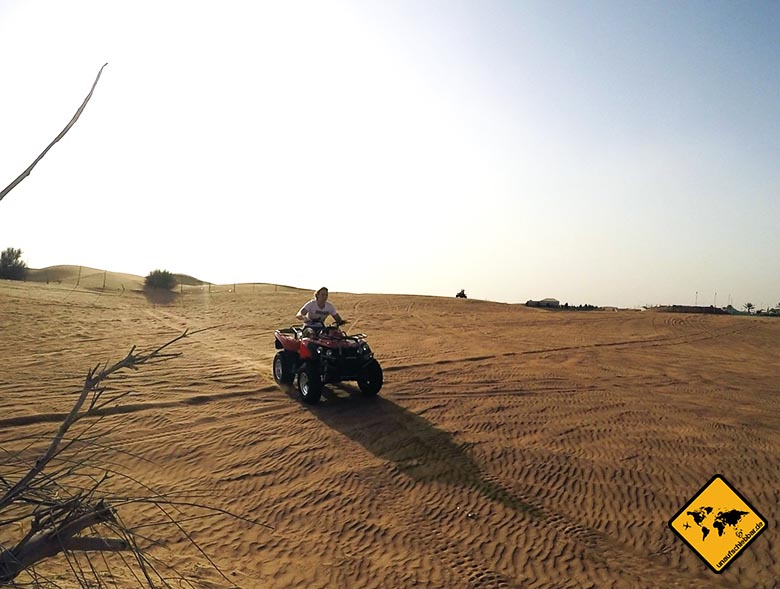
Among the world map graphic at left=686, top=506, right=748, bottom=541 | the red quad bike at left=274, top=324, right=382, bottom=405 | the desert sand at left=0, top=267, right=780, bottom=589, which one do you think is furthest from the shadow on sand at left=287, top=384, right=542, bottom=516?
the world map graphic at left=686, top=506, right=748, bottom=541

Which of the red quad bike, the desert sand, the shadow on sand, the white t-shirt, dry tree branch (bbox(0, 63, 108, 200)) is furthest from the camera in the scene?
the white t-shirt

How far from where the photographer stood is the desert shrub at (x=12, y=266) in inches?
1303

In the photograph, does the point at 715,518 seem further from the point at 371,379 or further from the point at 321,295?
the point at 321,295

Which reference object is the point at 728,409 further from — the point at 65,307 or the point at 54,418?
the point at 65,307

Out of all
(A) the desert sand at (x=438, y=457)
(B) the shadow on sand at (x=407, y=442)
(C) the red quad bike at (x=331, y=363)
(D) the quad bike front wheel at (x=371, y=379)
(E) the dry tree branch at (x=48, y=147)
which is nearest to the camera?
(E) the dry tree branch at (x=48, y=147)

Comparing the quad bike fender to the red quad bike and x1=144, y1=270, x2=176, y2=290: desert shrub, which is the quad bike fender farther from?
x1=144, y1=270, x2=176, y2=290: desert shrub

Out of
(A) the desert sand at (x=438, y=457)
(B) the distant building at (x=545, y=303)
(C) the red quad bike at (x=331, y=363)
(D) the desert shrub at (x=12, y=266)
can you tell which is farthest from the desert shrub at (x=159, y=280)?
(C) the red quad bike at (x=331, y=363)

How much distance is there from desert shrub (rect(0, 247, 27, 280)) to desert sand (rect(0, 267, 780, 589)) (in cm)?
2146

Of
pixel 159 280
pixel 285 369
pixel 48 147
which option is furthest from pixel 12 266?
pixel 48 147

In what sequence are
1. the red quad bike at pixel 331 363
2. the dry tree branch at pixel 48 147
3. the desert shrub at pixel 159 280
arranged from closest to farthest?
the dry tree branch at pixel 48 147 → the red quad bike at pixel 331 363 → the desert shrub at pixel 159 280

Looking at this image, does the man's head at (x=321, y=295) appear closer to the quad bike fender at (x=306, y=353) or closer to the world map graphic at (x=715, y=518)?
the quad bike fender at (x=306, y=353)

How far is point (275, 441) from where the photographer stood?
7.93 m

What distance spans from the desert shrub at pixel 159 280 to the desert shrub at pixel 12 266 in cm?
782

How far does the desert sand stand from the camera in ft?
17.1
